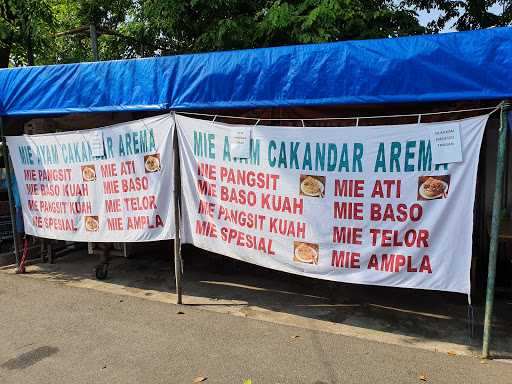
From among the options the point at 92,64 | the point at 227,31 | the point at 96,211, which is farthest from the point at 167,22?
the point at 96,211

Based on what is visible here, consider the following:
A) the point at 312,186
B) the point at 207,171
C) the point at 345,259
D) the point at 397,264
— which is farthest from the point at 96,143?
the point at 397,264

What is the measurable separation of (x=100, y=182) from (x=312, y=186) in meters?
2.95

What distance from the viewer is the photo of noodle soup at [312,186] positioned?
4512 millimetres

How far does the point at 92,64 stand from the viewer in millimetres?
5660

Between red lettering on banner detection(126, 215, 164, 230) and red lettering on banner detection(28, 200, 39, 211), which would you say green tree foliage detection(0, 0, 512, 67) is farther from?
red lettering on banner detection(126, 215, 164, 230)

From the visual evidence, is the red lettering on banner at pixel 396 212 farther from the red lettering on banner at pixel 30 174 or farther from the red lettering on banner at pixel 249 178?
the red lettering on banner at pixel 30 174

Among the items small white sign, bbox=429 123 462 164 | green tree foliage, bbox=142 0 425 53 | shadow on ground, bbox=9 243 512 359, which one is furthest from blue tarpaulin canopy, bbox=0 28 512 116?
green tree foliage, bbox=142 0 425 53

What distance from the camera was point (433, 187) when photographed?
158 inches

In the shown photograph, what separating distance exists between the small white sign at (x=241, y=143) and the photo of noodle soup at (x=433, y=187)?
1783 mm

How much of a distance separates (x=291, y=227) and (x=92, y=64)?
3272 millimetres

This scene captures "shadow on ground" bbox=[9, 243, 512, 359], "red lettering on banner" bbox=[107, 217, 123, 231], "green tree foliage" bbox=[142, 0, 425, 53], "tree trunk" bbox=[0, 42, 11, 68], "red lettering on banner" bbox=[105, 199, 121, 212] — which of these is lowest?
"shadow on ground" bbox=[9, 243, 512, 359]

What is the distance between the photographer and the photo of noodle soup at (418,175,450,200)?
156 inches

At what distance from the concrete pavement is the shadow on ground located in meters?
0.43

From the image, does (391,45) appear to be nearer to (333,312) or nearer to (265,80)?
(265,80)
